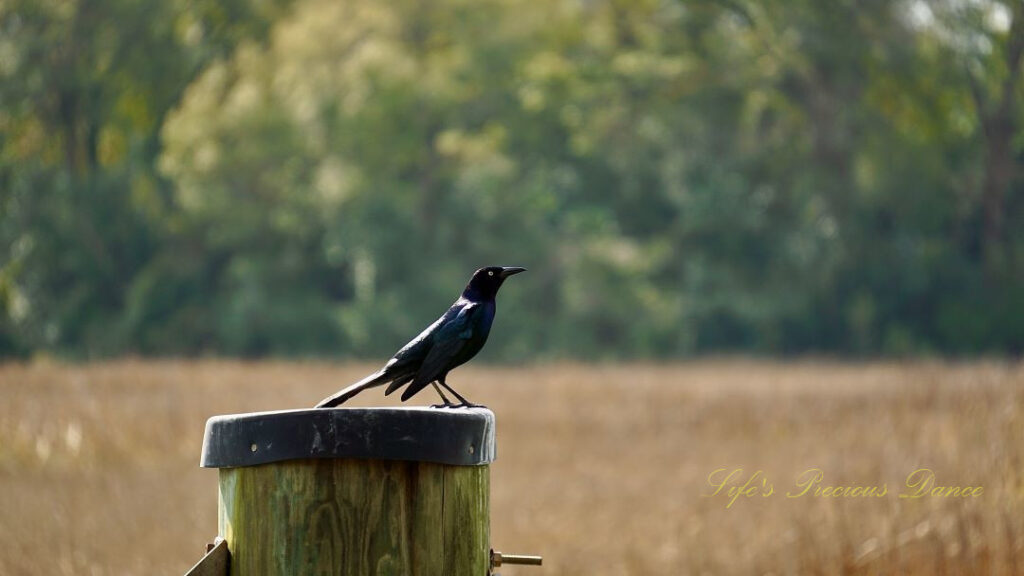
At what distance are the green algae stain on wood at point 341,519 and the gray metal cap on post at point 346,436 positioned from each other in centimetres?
2

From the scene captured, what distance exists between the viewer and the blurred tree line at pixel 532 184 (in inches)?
1086

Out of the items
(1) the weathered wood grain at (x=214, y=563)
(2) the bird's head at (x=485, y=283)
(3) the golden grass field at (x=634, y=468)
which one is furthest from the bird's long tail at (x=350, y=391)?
(3) the golden grass field at (x=634, y=468)

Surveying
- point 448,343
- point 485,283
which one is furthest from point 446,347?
point 485,283

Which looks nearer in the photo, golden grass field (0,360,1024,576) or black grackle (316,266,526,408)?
black grackle (316,266,526,408)

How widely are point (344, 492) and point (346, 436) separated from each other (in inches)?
3.1

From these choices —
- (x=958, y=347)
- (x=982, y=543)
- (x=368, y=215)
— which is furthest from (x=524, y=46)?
(x=982, y=543)

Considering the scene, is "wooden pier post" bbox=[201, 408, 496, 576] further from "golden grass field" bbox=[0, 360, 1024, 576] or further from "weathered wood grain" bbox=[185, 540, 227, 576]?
"golden grass field" bbox=[0, 360, 1024, 576]

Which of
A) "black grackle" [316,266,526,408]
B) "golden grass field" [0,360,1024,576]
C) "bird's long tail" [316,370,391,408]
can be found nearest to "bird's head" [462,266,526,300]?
"black grackle" [316,266,526,408]

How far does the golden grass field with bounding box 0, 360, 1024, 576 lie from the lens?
246 inches

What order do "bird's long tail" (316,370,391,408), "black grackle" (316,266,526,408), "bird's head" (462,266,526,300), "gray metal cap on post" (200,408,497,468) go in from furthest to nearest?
"bird's head" (462,266,526,300), "black grackle" (316,266,526,408), "bird's long tail" (316,370,391,408), "gray metal cap on post" (200,408,497,468)

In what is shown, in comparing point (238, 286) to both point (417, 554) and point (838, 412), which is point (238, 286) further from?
point (417, 554)

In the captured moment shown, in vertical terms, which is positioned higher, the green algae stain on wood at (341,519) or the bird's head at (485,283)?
the bird's head at (485,283)

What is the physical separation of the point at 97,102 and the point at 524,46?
10010 mm

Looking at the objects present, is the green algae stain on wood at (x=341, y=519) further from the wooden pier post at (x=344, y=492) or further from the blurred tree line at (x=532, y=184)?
the blurred tree line at (x=532, y=184)
